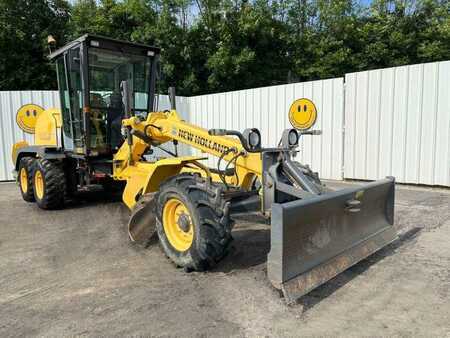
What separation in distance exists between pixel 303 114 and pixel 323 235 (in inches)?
266

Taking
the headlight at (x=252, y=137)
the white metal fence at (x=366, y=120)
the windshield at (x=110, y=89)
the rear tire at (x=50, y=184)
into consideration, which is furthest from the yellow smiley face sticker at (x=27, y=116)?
the headlight at (x=252, y=137)

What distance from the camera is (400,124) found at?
26.7 ft

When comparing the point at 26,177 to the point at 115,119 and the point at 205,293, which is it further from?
the point at 205,293

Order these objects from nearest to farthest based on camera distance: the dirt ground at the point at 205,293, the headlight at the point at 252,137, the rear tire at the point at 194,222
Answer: the dirt ground at the point at 205,293
the rear tire at the point at 194,222
the headlight at the point at 252,137

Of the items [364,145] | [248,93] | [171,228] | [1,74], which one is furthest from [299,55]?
[171,228]

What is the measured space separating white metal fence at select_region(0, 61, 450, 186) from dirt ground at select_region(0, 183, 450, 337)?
3.21 meters

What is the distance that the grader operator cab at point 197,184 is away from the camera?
324cm

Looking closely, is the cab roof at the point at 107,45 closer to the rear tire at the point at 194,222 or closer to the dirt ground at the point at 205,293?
the dirt ground at the point at 205,293

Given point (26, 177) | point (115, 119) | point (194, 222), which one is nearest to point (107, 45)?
point (115, 119)

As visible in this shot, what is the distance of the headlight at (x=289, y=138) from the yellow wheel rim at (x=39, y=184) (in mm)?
4912

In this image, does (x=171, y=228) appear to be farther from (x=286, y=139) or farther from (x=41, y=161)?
(x=41, y=161)

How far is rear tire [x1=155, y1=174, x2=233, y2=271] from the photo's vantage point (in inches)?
135

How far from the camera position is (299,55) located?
19.9 m

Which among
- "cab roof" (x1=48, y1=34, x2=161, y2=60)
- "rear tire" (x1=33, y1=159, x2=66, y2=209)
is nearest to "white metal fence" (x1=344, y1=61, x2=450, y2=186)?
"cab roof" (x1=48, y1=34, x2=161, y2=60)
